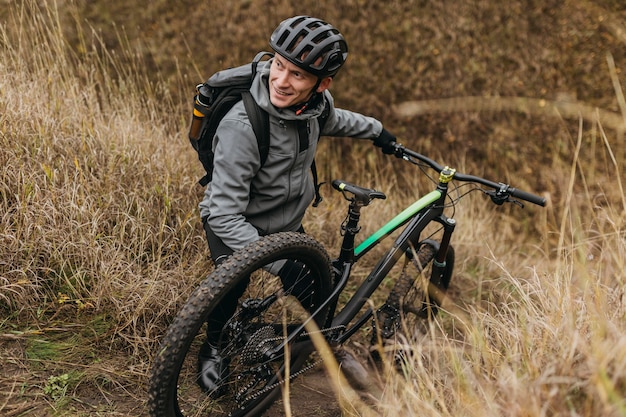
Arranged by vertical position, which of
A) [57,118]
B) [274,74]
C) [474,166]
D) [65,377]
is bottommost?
[65,377]

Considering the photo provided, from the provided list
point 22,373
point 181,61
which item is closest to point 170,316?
point 22,373

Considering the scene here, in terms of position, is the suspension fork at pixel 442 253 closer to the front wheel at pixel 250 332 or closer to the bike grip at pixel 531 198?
the bike grip at pixel 531 198

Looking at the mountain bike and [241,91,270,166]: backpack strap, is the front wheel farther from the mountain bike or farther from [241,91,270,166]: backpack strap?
[241,91,270,166]: backpack strap

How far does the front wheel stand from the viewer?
2.09 m

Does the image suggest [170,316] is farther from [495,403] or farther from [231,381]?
[495,403]

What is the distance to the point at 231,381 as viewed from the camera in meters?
2.72

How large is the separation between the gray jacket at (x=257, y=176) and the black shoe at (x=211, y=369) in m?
0.69

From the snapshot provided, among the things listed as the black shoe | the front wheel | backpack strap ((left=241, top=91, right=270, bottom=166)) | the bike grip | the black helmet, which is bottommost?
the black shoe

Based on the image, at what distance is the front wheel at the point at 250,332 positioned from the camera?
6.86ft

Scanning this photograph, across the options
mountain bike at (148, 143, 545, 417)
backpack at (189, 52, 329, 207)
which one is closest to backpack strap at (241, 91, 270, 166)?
backpack at (189, 52, 329, 207)

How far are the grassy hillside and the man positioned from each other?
1.68 feet

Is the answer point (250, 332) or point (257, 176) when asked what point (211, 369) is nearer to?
point (250, 332)

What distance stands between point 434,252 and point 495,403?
1.48 metres

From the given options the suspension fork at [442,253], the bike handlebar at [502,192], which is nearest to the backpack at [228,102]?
the bike handlebar at [502,192]
